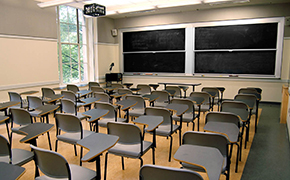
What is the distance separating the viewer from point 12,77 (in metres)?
5.94

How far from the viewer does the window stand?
297 inches

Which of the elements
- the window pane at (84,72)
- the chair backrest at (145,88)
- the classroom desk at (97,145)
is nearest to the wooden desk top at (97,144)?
the classroom desk at (97,145)

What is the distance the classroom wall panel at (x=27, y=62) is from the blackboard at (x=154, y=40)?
352cm

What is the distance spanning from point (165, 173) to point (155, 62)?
313 inches

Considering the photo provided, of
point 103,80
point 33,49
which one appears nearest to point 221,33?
point 103,80

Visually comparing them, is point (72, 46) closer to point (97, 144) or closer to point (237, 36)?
point (237, 36)

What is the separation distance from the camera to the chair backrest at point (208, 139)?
82.3 inches

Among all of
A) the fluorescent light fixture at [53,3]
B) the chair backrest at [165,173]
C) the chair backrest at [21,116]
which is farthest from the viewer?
the fluorescent light fixture at [53,3]

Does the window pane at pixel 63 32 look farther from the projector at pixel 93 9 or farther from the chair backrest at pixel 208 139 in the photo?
the chair backrest at pixel 208 139

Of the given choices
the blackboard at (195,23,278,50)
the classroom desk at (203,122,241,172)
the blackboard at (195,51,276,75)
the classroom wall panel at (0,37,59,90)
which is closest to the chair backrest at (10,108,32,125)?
the classroom desk at (203,122,241,172)

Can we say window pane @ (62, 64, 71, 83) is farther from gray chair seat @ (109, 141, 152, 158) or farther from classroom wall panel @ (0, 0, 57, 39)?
gray chair seat @ (109, 141, 152, 158)

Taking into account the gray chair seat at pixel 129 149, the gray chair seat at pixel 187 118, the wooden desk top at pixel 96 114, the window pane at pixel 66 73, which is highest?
the window pane at pixel 66 73

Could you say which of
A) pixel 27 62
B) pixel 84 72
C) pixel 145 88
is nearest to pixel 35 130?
pixel 145 88

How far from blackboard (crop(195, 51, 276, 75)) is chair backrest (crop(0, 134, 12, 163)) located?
24.0 ft
